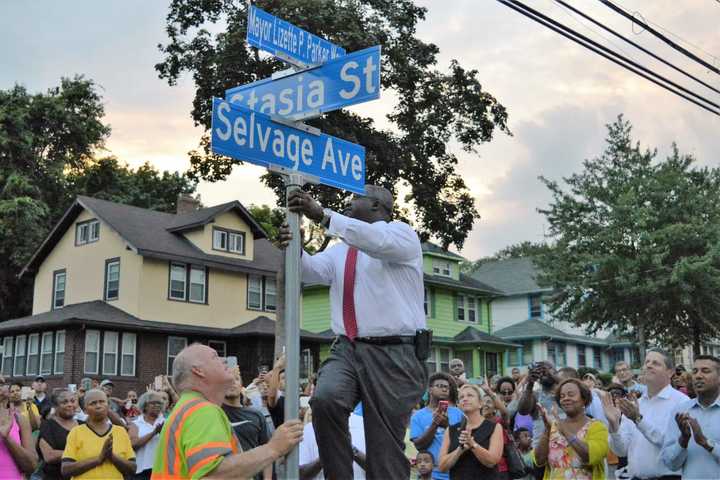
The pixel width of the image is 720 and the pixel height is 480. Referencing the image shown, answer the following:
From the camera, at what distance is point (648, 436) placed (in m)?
8.50

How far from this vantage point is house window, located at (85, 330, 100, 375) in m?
33.1

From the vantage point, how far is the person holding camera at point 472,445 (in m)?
9.23

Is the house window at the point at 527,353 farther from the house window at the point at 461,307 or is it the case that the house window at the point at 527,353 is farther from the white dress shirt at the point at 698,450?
the white dress shirt at the point at 698,450

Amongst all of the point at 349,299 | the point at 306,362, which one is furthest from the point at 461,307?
the point at 349,299

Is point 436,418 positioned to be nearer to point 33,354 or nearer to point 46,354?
point 46,354

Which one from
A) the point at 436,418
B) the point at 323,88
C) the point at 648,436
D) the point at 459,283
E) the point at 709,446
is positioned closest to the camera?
the point at 323,88

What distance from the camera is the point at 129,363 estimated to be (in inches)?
1342

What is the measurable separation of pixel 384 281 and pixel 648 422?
4491 mm

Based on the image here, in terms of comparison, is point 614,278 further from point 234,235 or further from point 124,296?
point 124,296

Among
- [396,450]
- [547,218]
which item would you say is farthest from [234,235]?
[396,450]

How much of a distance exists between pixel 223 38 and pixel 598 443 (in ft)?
80.7

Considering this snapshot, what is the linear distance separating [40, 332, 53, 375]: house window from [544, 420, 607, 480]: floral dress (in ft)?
96.8

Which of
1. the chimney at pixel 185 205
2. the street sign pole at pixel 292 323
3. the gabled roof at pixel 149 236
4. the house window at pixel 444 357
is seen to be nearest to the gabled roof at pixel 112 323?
the gabled roof at pixel 149 236

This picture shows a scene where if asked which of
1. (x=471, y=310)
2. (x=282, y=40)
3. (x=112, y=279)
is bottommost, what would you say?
(x=282, y=40)
